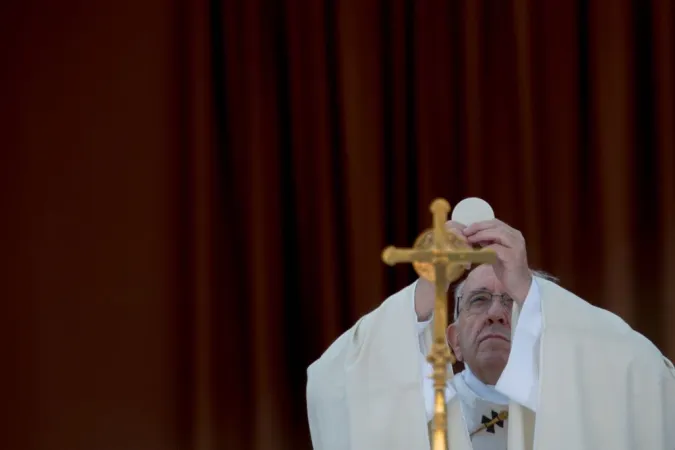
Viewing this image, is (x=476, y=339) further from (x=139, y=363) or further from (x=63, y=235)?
(x=63, y=235)

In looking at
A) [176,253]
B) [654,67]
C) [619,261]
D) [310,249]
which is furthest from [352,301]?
[654,67]

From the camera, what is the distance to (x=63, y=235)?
3.51m

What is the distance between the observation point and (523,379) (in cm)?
238

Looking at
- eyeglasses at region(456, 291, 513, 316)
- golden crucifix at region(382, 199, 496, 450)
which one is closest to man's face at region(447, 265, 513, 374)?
eyeglasses at region(456, 291, 513, 316)

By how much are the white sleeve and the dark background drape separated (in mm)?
962

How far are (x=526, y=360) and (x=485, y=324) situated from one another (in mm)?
338

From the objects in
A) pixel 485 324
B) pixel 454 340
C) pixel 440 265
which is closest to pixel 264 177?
pixel 454 340

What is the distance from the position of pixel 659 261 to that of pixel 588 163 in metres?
0.35

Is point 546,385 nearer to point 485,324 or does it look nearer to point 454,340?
point 485,324

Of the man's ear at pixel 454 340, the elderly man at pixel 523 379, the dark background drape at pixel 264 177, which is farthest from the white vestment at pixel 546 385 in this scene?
the dark background drape at pixel 264 177

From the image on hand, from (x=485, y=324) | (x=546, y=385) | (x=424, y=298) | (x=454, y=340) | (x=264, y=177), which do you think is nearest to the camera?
(x=546, y=385)

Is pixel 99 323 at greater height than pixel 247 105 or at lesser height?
lesser

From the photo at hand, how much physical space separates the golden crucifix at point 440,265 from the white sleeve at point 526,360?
51 centimetres

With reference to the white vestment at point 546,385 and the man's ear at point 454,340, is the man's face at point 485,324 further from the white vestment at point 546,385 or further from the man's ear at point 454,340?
the white vestment at point 546,385
